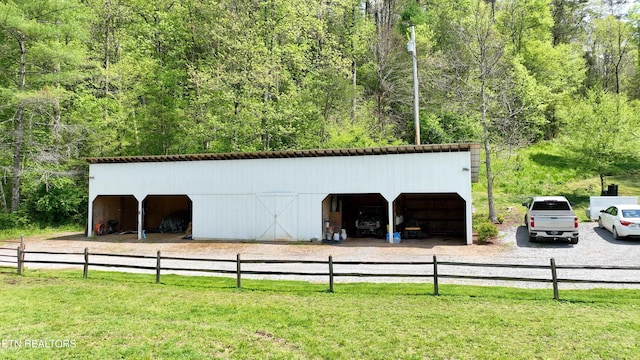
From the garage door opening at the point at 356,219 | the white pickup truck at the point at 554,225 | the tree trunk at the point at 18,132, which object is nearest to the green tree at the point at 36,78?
the tree trunk at the point at 18,132

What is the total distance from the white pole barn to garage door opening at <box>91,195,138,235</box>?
79 mm

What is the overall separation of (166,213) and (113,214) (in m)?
2.94

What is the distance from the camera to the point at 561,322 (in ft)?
20.7

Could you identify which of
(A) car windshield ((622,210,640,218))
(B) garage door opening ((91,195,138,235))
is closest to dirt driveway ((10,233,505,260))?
(B) garage door opening ((91,195,138,235))

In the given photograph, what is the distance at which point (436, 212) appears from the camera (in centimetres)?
2030

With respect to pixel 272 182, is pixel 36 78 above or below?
above

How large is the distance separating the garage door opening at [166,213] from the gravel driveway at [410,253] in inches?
88.1

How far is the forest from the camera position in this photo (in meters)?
21.0

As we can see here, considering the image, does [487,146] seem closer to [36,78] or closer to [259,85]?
[259,85]

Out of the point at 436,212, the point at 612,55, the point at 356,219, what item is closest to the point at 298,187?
the point at 356,219

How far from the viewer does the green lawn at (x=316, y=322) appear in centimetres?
550

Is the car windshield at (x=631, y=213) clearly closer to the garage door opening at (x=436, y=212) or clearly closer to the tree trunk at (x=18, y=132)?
the garage door opening at (x=436, y=212)

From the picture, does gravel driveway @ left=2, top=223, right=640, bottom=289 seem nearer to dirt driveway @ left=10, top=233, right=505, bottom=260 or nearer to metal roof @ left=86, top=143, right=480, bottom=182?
dirt driveway @ left=10, top=233, right=505, bottom=260

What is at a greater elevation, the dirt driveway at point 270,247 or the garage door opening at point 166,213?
the garage door opening at point 166,213
